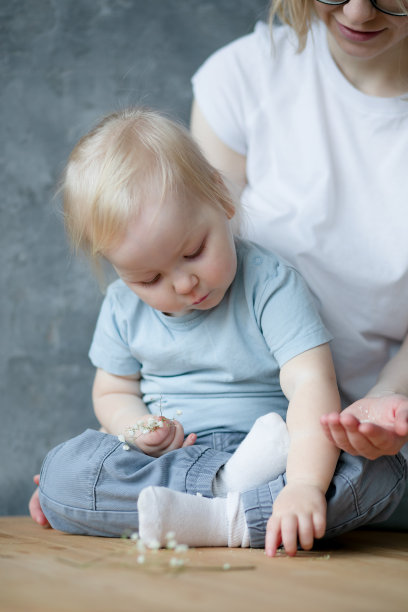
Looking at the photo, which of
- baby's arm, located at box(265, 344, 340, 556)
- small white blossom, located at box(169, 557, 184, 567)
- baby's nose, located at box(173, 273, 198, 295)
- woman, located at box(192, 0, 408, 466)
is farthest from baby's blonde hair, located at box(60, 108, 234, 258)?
small white blossom, located at box(169, 557, 184, 567)

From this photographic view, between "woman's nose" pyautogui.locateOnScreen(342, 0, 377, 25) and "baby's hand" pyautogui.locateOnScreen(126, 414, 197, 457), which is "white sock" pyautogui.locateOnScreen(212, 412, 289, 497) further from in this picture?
"woman's nose" pyautogui.locateOnScreen(342, 0, 377, 25)

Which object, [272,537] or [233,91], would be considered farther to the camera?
[233,91]

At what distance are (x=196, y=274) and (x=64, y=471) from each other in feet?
1.32

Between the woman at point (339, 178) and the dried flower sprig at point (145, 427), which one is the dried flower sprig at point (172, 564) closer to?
the dried flower sprig at point (145, 427)

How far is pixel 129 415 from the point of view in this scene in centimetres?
151

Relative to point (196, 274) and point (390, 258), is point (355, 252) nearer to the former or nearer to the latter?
point (390, 258)

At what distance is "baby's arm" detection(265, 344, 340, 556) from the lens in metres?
1.09

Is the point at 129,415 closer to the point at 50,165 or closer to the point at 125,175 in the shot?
the point at 125,175

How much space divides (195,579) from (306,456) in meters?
0.34

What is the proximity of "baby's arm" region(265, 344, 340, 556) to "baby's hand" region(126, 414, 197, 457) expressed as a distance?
0.67 feet

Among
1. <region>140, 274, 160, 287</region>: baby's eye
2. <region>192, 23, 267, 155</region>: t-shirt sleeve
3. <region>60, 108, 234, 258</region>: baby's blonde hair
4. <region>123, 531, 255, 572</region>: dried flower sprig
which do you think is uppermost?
<region>192, 23, 267, 155</region>: t-shirt sleeve

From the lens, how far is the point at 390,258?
1.50m

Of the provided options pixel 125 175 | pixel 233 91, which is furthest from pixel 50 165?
pixel 125 175

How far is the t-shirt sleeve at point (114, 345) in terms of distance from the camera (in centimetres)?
156
